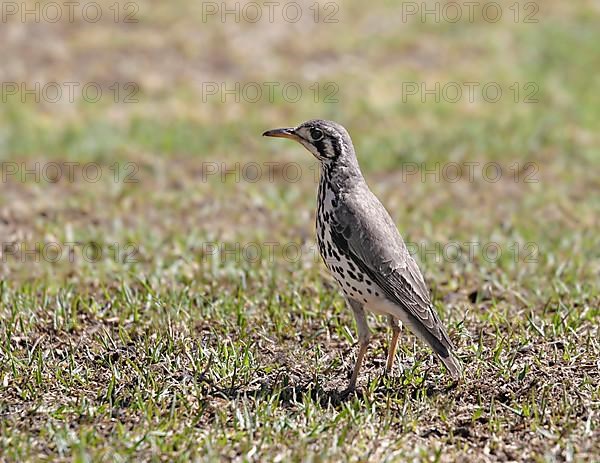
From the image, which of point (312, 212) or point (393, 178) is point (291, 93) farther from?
point (312, 212)

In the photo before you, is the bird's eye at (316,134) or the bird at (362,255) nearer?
the bird at (362,255)

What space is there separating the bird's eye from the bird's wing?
43cm

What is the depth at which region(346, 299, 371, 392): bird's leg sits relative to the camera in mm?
5602

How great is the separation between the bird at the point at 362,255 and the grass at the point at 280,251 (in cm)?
33

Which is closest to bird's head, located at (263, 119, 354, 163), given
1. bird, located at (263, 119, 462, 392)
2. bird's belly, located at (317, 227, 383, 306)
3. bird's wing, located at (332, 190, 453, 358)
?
bird, located at (263, 119, 462, 392)

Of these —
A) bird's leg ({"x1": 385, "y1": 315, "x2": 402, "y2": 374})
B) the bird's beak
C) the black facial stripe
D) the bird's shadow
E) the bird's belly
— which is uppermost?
the bird's beak

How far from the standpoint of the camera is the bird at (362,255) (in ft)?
18.2

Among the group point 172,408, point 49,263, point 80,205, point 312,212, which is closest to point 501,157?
point 312,212

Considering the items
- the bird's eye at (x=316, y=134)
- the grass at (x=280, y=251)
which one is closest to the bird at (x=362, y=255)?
the bird's eye at (x=316, y=134)

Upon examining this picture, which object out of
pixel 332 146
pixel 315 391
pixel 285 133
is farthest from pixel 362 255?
pixel 285 133

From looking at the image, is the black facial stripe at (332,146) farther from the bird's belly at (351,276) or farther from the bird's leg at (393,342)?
the bird's leg at (393,342)

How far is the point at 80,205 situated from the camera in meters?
9.15

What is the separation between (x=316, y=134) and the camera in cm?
583

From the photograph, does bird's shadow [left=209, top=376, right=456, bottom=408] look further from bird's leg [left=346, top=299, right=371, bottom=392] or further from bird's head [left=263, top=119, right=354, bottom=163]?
bird's head [left=263, top=119, right=354, bottom=163]
